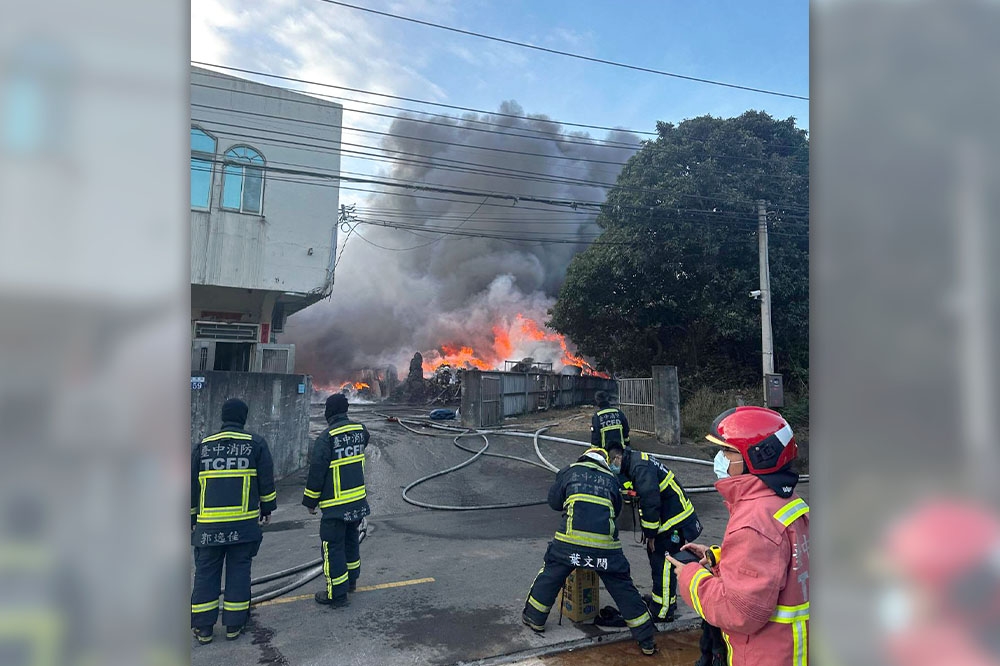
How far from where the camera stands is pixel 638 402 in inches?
578

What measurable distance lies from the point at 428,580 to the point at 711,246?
42.5ft

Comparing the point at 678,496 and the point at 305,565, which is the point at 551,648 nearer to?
the point at 678,496

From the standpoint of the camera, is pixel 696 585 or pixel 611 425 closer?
pixel 696 585

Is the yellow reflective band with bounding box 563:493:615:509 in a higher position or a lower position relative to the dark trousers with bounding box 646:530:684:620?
higher

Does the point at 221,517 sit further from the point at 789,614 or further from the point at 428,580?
the point at 789,614

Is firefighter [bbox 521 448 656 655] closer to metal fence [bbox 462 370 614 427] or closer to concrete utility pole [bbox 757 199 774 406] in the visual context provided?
concrete utility pole [bbox 757 199 774 406]

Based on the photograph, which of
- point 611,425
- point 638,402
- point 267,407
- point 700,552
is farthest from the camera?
point 638,402

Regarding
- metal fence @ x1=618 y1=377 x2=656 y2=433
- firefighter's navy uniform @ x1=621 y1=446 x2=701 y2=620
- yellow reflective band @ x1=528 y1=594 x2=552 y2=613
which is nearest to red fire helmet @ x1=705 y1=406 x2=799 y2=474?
firefighter's navy uniform @ x1=621 y1=446 x2=701 y2=620

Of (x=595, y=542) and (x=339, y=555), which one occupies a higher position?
(x=595, y=542)

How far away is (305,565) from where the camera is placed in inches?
235

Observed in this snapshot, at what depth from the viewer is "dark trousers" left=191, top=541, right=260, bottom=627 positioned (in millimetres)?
4262

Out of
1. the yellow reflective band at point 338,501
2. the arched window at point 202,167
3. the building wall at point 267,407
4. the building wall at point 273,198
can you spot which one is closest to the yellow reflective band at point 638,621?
the yellow reflective band at point 338,501

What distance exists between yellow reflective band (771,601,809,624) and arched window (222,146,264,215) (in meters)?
13.9

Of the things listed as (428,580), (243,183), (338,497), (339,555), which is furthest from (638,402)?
(243,183)
